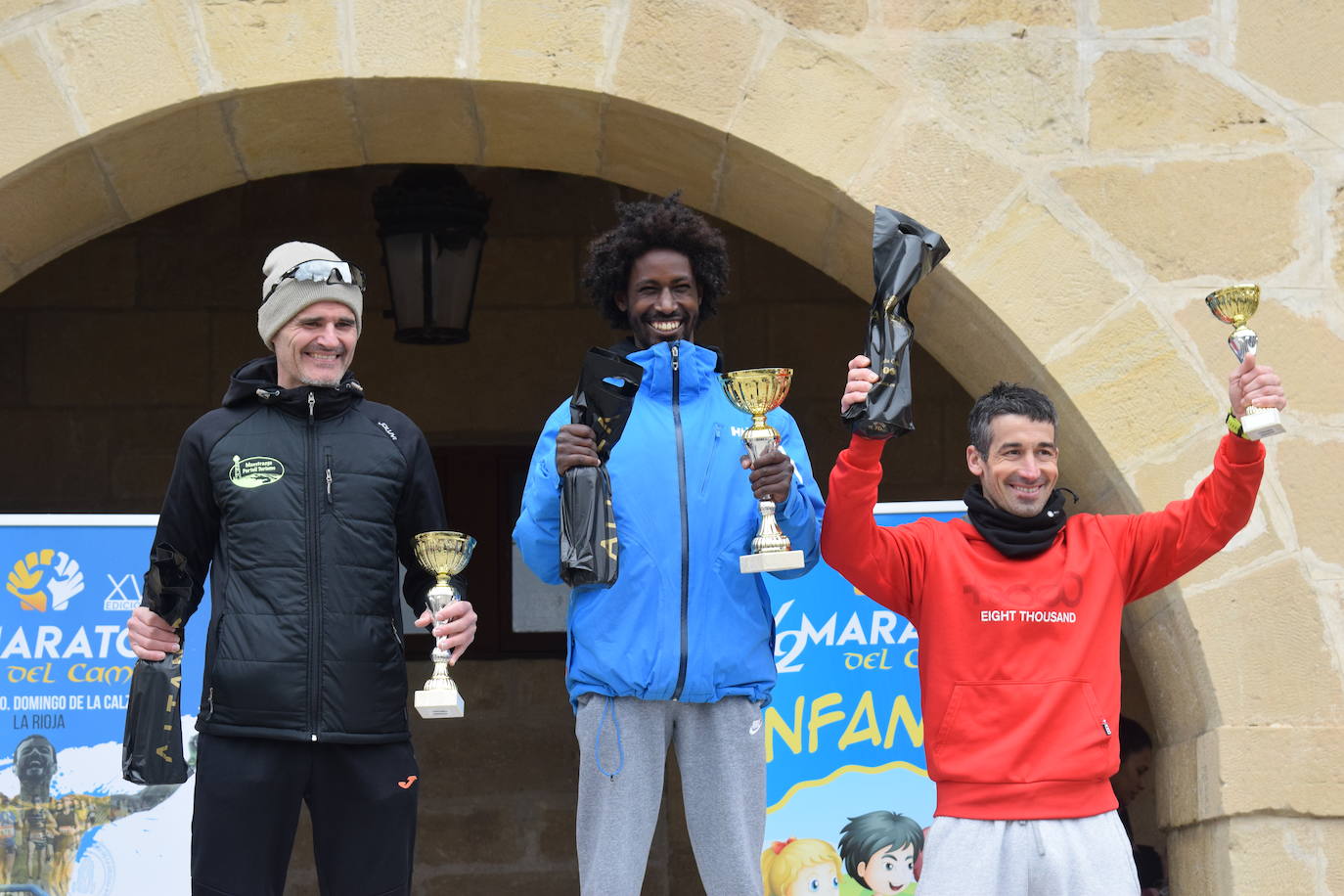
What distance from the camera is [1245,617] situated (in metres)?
4.10

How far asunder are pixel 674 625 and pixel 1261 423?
1161 millimetres

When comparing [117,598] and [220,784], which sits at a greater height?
[117,598]

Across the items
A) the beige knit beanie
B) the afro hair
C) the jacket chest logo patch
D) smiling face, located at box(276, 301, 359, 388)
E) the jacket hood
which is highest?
the afro hair

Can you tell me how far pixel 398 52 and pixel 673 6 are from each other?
667 mm

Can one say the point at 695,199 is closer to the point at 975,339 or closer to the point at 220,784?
the point at 975,339

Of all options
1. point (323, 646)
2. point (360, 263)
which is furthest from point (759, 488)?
point (360, 263)

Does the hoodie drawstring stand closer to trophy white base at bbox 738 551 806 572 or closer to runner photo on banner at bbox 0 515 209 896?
trophy white base at bbox 738 551 806 572

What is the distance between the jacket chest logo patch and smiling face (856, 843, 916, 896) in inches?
63.7

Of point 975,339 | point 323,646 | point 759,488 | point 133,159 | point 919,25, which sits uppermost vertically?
point 919,25

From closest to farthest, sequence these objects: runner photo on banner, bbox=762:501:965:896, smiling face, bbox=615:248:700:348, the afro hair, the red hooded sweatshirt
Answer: the red hooded sweatshirt, smiling face, bbox=615:248:700:348, the afro hair, runner photo on banner, bbox=762:501:965:896

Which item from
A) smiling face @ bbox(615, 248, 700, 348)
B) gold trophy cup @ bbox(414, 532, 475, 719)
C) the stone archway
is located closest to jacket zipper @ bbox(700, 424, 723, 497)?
smiling face @ bbox(615, 248, 700, 348)

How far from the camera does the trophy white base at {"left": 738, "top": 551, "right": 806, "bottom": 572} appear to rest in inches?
Result: 128

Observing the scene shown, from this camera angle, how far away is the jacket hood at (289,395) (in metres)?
3.43

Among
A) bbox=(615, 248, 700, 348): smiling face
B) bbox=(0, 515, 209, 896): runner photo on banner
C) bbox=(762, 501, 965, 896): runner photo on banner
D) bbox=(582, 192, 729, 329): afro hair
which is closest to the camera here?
bbox=(615, 248, 700, 348): smiling face
